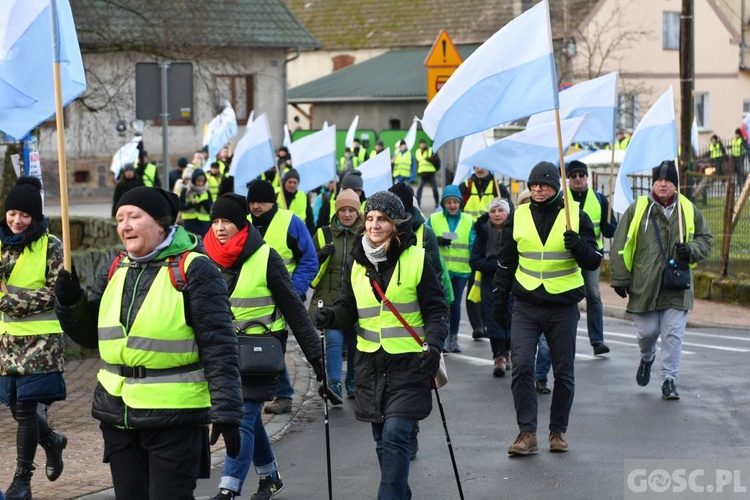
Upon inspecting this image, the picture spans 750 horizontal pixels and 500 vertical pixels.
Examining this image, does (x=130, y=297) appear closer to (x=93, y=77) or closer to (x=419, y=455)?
(x=419, y=455)

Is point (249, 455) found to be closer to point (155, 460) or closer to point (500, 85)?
point (155, 460)

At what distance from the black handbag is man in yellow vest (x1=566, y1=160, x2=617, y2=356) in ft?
17.8

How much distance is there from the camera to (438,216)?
13.3m

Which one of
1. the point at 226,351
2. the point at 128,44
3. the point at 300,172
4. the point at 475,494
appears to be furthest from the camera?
the point at 128,44

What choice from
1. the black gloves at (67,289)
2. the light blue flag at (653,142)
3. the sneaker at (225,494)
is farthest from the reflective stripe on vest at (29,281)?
the light blue flag at (653,142)

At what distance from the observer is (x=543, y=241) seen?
8.84 m

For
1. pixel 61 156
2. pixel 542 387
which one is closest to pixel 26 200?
pixel 61 156

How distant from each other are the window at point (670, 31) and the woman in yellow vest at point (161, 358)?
1868 inches

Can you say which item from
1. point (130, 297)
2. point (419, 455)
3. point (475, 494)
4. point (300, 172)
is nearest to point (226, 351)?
point (130, 297)

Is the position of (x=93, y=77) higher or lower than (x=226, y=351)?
higher

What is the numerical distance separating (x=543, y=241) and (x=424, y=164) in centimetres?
2697

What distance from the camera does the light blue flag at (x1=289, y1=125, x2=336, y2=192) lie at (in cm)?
1606

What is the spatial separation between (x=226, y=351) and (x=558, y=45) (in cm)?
4084

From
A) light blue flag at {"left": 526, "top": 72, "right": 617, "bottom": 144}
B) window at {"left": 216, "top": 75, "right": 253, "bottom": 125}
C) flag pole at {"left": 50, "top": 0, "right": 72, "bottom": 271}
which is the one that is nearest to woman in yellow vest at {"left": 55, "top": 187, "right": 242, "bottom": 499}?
flag pole at {"left": 50, "top": 0, "right": 72, "bottom": 271}
